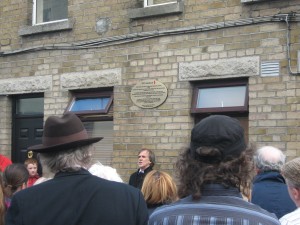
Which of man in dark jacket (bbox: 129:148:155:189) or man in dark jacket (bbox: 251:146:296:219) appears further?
man in dark jacket (bbox: 129:148:155:189)

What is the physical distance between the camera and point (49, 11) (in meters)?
10.1

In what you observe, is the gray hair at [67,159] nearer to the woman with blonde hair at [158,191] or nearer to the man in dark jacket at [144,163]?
the woman with blonde hair at [158,191]

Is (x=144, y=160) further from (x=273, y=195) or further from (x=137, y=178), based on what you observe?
(x=273, y=195)

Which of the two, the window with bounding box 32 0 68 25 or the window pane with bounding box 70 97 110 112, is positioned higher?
the window with bounding box 32 0 68 25

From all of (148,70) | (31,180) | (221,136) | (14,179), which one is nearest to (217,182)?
(221,136)

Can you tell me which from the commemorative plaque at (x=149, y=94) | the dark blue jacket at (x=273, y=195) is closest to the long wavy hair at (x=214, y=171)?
the dark blue jacket at (x=273, y=195)

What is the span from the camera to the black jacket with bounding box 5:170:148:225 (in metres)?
2.61

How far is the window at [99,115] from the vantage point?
29.4ft

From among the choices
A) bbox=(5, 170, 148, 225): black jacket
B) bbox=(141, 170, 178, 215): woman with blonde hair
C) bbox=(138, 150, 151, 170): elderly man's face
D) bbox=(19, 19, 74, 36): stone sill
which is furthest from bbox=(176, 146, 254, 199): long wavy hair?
bbox=(19, 19, 74, 36): stone sill

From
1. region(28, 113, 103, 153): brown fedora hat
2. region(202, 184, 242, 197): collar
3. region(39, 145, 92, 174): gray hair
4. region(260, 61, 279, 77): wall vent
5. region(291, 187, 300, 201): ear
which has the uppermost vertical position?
region(260, 61, 279, 77): wall vent

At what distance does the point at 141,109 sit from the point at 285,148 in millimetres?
2387

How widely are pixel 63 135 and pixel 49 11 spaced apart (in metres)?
7.63

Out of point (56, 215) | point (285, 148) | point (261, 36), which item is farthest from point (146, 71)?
point (56, 215)

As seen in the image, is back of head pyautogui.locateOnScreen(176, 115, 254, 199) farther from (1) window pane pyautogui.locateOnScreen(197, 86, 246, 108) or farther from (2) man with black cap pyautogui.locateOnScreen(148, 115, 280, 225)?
(1) window pane pyautogui.locateOnScreen(197, 86, 246, 108)
